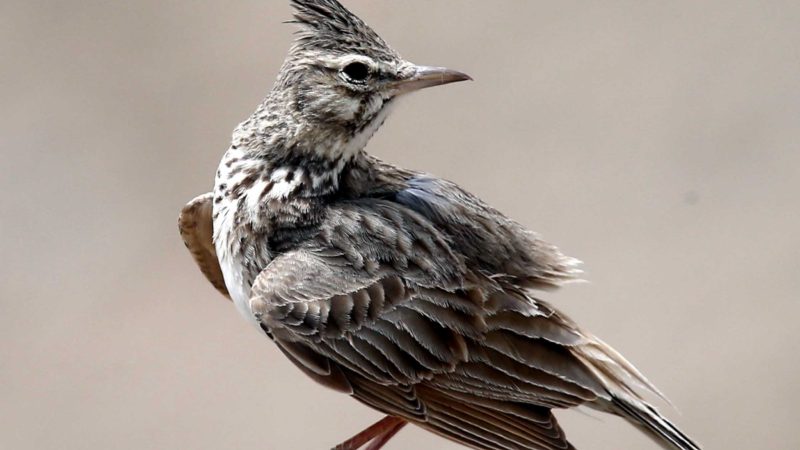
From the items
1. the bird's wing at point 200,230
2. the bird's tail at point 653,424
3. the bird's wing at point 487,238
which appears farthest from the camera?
the bird's wing at point 200,230

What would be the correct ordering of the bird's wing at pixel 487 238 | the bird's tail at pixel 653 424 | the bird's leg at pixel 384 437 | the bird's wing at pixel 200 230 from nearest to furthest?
the bird's tail at pixel 653 424 < the bird's wing at pixel 487 238 < the bird's leg at pixel 384 437 < the bird's wing at pixel 200 230

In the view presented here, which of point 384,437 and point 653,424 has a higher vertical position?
point 653,424

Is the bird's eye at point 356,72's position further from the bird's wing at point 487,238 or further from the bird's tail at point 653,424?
the bird's tail at point 653,424

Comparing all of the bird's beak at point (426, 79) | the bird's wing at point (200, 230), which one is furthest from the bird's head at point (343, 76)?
the bird's wing at point (200, 230)

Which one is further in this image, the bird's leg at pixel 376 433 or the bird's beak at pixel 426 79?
the bird's leg at pixel 376 433

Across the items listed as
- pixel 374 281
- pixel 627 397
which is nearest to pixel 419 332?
pixel 374 281

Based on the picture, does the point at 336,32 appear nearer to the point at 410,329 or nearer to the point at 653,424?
the point at 410,329

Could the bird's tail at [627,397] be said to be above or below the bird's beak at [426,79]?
below
